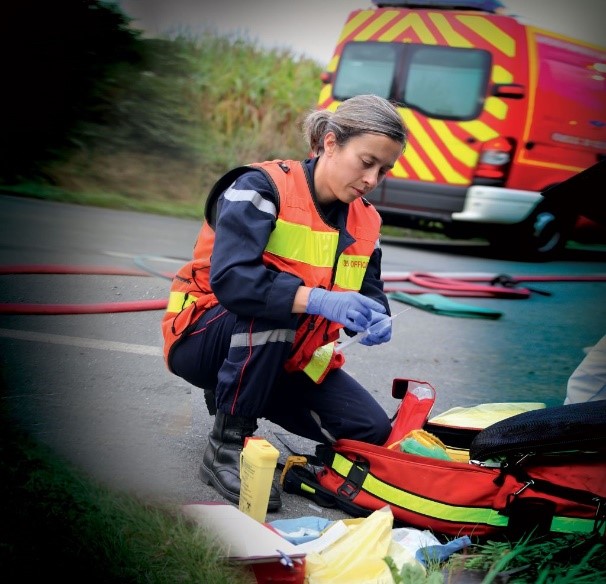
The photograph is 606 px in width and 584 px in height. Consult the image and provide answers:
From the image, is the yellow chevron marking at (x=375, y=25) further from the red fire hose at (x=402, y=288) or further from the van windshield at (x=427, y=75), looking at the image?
the red fire hose at (x=402, y=288)

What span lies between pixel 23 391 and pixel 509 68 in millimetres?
6814

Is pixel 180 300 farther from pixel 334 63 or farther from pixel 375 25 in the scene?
pixel 334 63

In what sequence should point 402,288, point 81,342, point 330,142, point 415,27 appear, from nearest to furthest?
point 330,142 < point 81,342 < point 402,288 < point 415,27

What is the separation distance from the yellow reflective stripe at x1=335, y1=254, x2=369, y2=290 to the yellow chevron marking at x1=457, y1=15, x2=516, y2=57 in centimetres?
636

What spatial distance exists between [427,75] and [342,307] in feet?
22.6

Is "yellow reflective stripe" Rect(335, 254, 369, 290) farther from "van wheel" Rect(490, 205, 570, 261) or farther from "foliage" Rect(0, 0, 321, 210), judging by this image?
"van wheel" Rect(490, 205, 570, 261)

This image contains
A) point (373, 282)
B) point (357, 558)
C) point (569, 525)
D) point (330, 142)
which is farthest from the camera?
point (373, 282)

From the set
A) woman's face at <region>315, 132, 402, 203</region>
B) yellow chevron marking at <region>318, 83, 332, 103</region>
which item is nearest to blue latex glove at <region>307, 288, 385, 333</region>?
woman's face at <region>315, 132, 402, 203</region>


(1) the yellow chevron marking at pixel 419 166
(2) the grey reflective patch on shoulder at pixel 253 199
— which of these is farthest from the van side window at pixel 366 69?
(2) the grey reflective patch on shoulder at pixel 253 199

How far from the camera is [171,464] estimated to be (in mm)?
2504

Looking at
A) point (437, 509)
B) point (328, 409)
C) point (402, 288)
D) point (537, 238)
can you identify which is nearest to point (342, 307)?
point (328, 409)

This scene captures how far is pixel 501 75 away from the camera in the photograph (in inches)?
334

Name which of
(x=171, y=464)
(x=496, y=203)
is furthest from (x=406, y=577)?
(x=496, y=203)

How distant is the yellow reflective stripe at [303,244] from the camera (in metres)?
2.39
